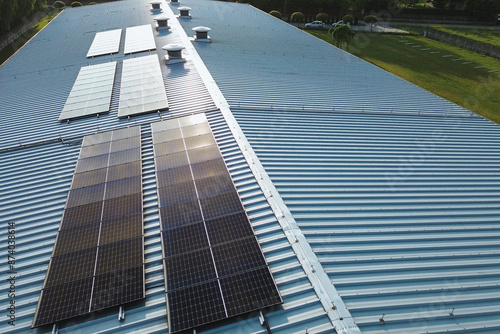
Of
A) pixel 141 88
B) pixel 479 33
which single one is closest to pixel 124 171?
pixel 141 88

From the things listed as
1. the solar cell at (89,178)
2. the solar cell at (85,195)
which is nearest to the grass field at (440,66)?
the solar cell at (89,178)

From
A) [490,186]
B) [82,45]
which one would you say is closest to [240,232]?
[490,186]

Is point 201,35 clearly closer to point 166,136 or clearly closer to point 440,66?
point 166,136

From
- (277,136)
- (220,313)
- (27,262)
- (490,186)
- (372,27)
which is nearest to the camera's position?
(220,313)

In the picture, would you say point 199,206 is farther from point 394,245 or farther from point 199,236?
point 394,245

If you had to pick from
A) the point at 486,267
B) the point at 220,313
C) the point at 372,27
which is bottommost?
the point at 372,27
